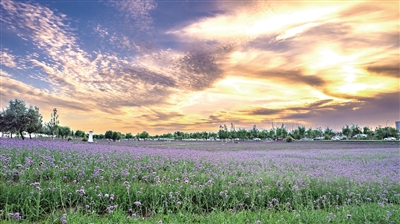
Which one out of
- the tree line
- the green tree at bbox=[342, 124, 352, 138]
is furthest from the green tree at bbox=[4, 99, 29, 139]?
the green tree at bbox=[342, 124, 352, 138]

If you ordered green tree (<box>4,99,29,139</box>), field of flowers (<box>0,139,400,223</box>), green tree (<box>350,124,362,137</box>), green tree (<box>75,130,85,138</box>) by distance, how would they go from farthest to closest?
green tree (<box>75,130,85,138</box>) → green tree (<box>350,124,362,137</box>) → green tree (<box>4,99,29,139</box>) → field of flowers (<box>0,139,400,223</box>)

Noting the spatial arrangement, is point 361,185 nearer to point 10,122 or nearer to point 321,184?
point 321,184

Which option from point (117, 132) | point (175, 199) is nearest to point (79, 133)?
point (117, 132)

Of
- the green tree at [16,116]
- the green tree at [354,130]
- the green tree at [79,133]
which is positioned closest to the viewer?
the green tree at [16,116]

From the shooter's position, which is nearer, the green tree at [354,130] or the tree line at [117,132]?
the tree line at [117,132]

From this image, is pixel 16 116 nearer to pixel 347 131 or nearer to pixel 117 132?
pixel 117 132

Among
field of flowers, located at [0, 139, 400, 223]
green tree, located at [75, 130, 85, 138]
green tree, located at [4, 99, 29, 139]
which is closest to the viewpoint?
field of flowers, located at [0, 139, 400, 223]

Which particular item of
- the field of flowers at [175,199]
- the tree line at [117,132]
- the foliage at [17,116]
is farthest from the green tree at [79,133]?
the field of flowers at [175,199]

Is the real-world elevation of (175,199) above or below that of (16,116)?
below

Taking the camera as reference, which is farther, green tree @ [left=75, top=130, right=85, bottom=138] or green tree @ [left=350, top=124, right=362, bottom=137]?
green tree @ [left=75, top=130, right=85, bottom=138]

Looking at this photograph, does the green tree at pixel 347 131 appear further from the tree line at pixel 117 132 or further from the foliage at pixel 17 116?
the foliage at pixel 17 116

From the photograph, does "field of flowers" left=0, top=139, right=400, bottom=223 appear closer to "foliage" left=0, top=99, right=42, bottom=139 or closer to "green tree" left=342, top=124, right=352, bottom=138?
"foliage" left=0, top=99, right=42, bottom=139

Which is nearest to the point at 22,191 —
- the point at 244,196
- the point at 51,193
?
the point at 51,193

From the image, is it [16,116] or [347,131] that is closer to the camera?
[16,116]
